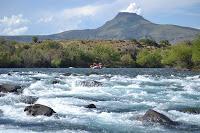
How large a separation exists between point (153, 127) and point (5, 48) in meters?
124

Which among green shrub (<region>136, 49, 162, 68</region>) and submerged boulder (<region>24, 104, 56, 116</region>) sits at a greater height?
submerged boulder (<region>24, 104, 56, 116</region>)

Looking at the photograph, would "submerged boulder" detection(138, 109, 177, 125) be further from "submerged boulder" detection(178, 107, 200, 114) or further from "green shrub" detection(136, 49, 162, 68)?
"green shrub" detection(136, 49, 162, 68)

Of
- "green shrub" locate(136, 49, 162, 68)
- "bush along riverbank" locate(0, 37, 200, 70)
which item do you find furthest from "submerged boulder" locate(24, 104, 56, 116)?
"green shrub" locate(136, 49, 162, 68)

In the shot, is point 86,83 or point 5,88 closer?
point 5,88

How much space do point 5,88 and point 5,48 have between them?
10353 cm

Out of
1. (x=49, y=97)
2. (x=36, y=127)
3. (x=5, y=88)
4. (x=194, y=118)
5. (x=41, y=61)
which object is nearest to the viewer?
(x=36, y=127)

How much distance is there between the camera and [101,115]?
30.6 m

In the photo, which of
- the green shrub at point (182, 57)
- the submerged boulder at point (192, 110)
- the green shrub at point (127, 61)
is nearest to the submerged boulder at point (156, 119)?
the submerged boulder at point (192, 110)

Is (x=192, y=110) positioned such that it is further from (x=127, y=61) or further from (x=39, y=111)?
(x=127, y=61)

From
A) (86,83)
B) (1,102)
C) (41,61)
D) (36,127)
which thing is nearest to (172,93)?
(86,83)

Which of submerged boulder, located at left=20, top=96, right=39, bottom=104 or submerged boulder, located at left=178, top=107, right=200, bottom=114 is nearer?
submerged boulder, located at left=178, top=107, right=200, bottom=114

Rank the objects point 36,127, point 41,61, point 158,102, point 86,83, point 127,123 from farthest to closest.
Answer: point 41,61, point 86,83, point 158,102, point 127,123, point 36,127

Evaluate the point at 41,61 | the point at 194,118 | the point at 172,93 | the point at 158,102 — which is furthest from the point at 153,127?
the point at 41,61

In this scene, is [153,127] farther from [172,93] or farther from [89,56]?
[89,56]
